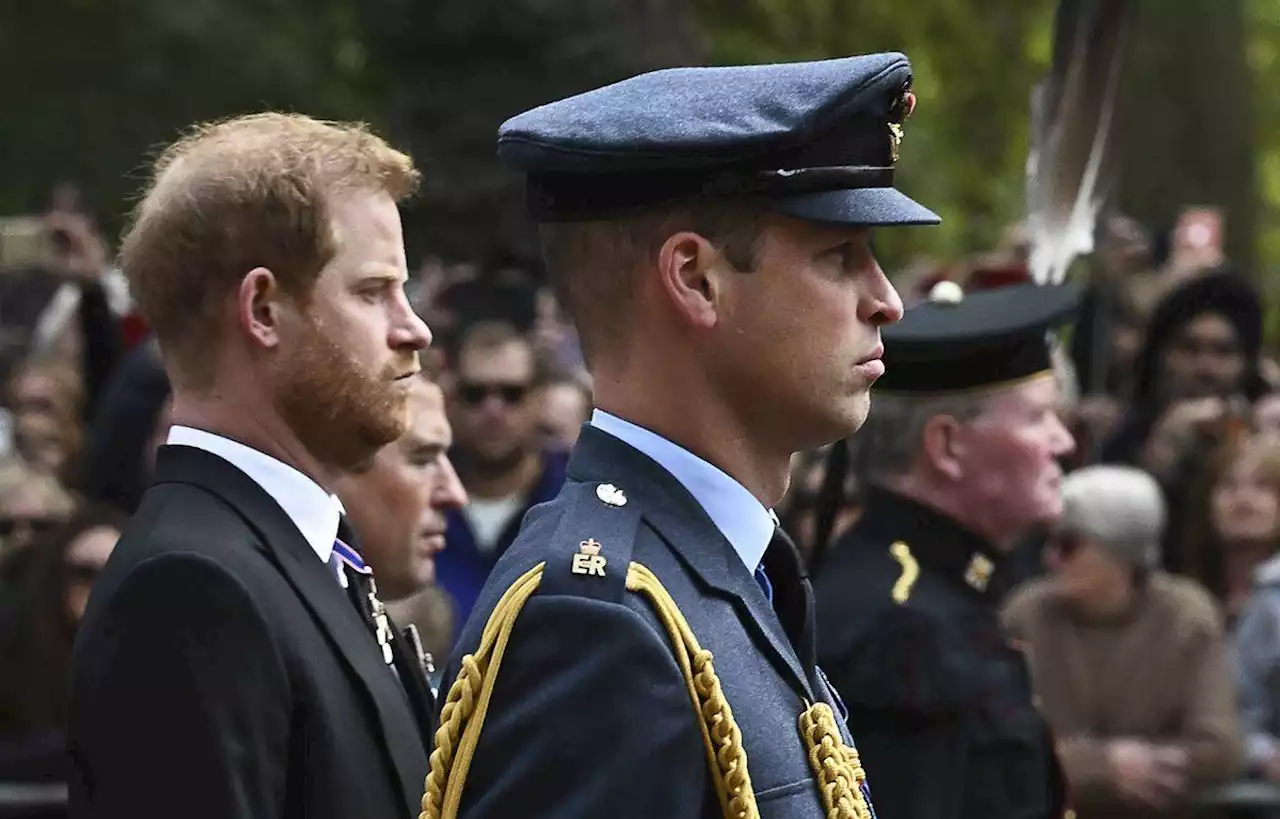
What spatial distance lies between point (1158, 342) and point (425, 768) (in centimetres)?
701

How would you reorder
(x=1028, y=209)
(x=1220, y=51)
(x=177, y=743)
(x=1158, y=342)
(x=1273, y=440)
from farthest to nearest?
1. (x=1220, y=51)
2. (x=1158, y=342)
3. (x=1273, y=440)
4. (x=1028, y=209)
5. (x=177, y=743)

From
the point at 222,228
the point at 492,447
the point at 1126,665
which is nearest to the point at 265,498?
the point at 222,228

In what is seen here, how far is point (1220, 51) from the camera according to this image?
15367mm

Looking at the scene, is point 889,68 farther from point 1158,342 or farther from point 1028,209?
point 1158,342

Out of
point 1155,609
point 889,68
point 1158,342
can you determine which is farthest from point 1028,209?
point 1158,342

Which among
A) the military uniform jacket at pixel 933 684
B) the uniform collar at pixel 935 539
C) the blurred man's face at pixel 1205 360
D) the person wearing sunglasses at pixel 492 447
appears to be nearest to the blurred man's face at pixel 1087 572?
the person wearing sunglasses at pixel 492 447

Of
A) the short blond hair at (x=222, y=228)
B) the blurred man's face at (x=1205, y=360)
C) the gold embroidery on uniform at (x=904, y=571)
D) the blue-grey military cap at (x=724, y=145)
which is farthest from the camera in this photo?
the blurred man's face at (x=1205, y=360)

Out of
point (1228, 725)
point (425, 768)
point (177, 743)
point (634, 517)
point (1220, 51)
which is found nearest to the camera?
point (634, 517)

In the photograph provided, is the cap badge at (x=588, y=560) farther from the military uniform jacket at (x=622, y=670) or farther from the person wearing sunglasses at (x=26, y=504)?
the person wearing sunglasses at (x=26, y=504)

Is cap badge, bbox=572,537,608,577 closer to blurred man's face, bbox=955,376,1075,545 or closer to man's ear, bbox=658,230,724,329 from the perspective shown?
man's ear, bbox=658,230,724,329

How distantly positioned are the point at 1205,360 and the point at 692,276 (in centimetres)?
713

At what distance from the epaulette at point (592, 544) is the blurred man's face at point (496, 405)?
192 inches

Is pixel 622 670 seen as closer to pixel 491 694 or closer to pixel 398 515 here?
pixel 491 694

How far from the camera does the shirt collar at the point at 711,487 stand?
9.43 feet
